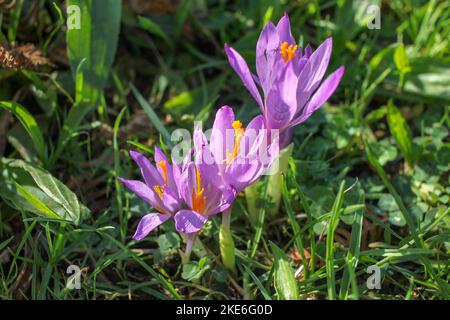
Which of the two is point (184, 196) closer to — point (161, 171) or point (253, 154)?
point (161, 171)

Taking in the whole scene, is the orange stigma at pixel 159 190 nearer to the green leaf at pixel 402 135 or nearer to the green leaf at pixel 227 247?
the green leaf at pixel 227 247

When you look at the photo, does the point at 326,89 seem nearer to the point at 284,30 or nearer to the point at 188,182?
the point at 284,30

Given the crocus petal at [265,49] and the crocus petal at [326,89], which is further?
the crocus petal at [265,49]

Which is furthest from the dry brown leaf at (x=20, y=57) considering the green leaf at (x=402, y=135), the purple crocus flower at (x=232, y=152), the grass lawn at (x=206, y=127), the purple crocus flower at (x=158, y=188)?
the green leaf at (x=402, y=135)

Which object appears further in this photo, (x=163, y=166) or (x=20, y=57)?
(x=20, y=57)

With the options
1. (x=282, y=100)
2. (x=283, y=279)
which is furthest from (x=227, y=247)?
(x=282, y=100)
